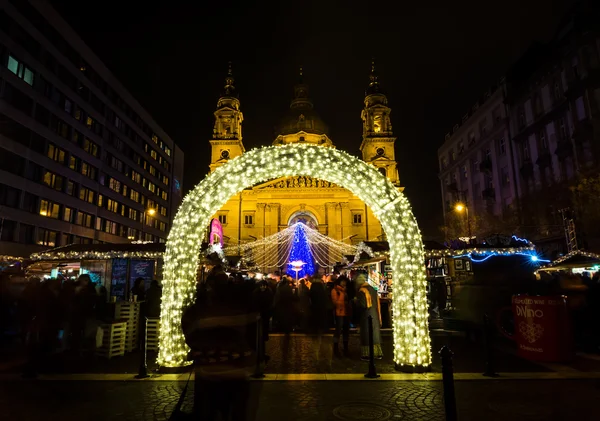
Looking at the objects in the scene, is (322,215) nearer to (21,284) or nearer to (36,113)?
(36,113)

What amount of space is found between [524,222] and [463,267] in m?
13.6

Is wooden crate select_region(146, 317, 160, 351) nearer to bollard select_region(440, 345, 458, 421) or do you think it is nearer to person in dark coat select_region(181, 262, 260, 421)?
person in dark coat select_region(181, 262, 260, 421)

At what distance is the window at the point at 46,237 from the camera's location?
34344 mm

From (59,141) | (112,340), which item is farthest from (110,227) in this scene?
(112,340)

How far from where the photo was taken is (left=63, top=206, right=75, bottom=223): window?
38.4 metres

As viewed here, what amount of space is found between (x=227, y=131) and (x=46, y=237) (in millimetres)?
32961

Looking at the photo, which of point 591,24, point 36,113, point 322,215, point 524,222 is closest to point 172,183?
point 322,215

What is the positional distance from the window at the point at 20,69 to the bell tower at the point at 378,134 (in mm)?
43917

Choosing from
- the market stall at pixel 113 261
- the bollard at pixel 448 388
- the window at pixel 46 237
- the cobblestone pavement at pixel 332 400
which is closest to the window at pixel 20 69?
the window at pixel 46 237

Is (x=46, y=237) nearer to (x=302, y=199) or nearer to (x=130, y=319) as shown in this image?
(x=130, y=319)

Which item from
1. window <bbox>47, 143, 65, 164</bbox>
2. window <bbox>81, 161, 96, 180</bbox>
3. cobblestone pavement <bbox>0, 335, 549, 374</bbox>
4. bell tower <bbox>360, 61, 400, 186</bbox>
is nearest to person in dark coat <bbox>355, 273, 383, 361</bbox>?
cobblestone pavement <bbox>0, 335, 549, 374</bbox>

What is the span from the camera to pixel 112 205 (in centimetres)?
4878

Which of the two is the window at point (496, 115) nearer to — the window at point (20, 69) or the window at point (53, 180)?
the window at point (20, 69)

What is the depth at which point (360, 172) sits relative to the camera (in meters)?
8.63
